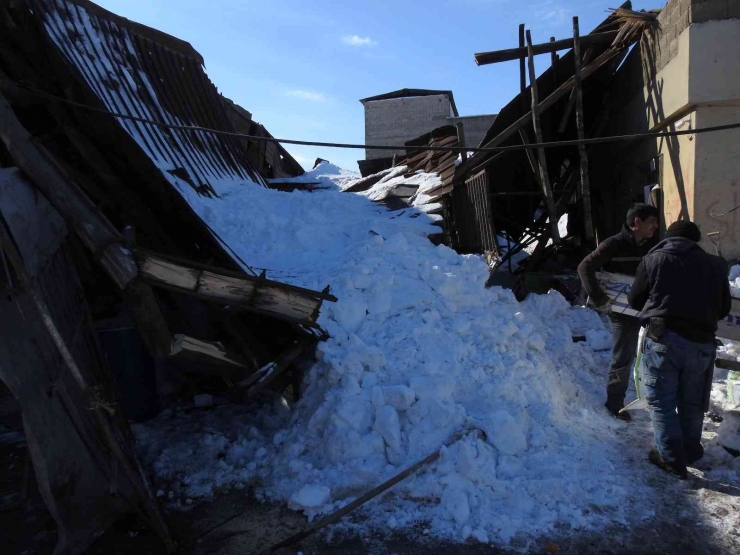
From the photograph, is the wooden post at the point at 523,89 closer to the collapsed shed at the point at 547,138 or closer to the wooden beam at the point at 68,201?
the collapsed shed at the point at 547,138

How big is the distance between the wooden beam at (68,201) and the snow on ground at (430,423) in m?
1.92

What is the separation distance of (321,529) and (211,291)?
1903 mm

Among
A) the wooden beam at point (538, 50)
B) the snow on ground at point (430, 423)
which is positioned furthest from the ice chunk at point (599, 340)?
the wooden beam at point (538, 50)

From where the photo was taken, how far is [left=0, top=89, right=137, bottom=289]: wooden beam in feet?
12.7

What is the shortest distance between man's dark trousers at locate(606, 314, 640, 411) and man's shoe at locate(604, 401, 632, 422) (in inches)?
1.8

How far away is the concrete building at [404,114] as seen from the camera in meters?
28.4

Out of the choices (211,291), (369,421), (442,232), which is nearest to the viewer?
(211,291)

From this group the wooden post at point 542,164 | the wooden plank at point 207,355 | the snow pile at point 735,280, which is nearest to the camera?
the wooden plank at point 207,355

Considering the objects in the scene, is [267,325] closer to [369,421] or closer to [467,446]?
[369,421]

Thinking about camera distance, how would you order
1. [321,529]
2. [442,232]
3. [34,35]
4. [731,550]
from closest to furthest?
1. [731,550]
2. [321,529]
3. [34,35]
4. [442,232]

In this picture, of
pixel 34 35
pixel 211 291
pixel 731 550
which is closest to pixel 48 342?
pixel 211 291

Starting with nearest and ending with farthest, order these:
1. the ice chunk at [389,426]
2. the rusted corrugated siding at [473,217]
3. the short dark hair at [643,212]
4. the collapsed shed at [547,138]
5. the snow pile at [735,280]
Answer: the ice chunk at [389,426] < the short dark hair at [643,212] < the snow pile at [735,280] < the rusted corrugated siding at [473,217] < the collapsed shed at [547,138]

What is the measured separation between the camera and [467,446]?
167 inches

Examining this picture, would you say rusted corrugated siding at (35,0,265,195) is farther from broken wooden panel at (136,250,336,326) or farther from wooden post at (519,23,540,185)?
wooden post at (519,23,540,185)
